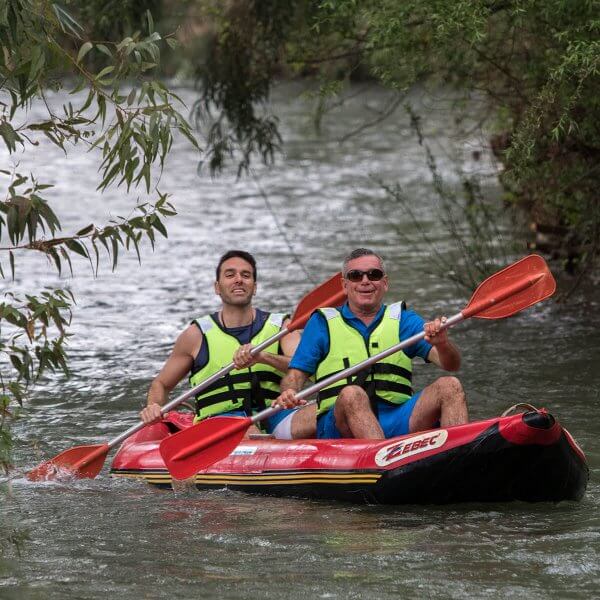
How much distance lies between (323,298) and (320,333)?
631 mm

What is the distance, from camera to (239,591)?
4457mm

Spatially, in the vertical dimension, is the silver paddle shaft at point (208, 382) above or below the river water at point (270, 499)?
above

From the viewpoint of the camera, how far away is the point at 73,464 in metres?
6.08

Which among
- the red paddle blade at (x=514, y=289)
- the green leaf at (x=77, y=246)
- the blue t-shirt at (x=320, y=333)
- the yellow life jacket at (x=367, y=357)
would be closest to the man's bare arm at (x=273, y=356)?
the blue t-shirt at (x=320, y=333)

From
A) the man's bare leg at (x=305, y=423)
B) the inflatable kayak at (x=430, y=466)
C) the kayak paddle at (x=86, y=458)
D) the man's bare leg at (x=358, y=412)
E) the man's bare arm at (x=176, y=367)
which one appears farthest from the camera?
the man's bare arm at (x=176, y=367)

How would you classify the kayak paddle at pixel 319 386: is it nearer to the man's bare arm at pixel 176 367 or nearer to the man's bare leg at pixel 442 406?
the man's bare leg at pixel 442 406

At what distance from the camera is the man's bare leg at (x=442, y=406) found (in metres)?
5.25

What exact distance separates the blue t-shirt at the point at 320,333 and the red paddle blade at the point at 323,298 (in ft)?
1.34

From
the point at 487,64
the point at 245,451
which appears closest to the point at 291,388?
the point at 245,451

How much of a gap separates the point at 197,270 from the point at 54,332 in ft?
8.43

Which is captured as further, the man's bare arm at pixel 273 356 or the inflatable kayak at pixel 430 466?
the man's bare arm at pixel 273 356

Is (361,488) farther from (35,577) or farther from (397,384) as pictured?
(35,577)

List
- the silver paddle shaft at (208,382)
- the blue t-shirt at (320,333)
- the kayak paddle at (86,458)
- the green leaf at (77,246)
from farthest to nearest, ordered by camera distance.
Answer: the kayak paddle at (86,458), the silver paddle shaft at (208,382), the blue t-shirt at (320,333), the green leaf at (77,246)

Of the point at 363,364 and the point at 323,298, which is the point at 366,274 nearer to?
the point at 363,364
